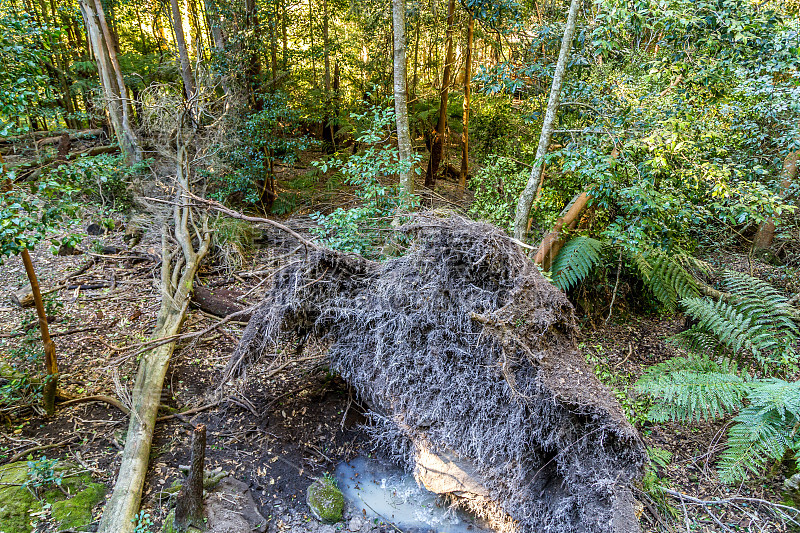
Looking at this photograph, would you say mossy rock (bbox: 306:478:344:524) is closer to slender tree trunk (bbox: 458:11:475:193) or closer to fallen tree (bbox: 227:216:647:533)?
fallen tree (bbox: 227:216:647:533)

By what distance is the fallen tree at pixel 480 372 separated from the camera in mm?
3115

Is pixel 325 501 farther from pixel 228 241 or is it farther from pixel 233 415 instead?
pixel 228 241

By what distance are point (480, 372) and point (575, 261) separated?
2792 mm

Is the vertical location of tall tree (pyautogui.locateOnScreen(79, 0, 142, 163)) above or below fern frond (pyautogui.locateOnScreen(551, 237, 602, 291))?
above

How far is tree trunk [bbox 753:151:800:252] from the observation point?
6055mm

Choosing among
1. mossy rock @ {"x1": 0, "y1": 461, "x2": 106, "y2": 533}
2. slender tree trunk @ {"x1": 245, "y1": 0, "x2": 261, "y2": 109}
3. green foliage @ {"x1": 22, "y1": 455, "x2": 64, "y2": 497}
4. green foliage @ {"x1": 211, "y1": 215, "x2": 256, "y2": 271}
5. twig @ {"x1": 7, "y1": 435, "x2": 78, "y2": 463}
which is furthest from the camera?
slender tree trunk @ {"x1": 245, "y1": 0, "x2": 261, "y2": 109}

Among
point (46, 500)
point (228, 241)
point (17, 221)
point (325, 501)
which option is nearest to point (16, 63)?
point (17, 221)

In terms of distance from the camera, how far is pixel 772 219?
6.67 metres

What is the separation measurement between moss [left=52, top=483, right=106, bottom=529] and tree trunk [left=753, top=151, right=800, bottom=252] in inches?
354

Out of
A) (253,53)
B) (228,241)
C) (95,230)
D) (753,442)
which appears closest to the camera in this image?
(753,442)

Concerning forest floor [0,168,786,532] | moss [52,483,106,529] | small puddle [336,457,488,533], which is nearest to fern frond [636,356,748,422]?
forest floor [0,168,786,532]

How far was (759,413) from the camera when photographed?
3.79 meters

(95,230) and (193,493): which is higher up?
(95,230)

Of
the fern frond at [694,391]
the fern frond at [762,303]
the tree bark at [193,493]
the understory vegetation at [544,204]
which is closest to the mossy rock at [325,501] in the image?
the tree bark at [193,493]
